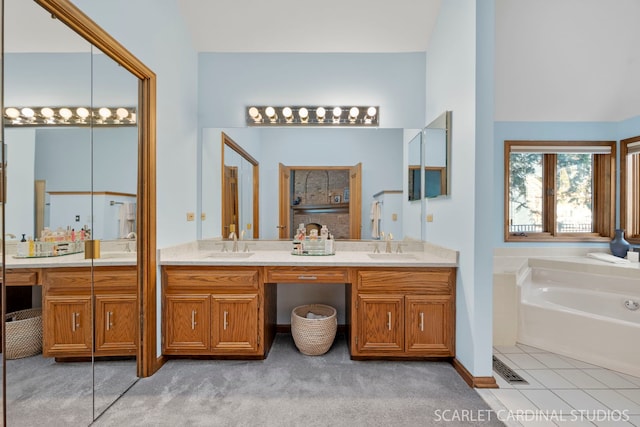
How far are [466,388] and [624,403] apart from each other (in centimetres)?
89

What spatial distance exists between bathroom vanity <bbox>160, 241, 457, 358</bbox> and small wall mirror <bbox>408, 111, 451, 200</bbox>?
61cm

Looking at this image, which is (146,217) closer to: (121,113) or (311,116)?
(121,113)

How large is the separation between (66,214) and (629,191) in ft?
15.7

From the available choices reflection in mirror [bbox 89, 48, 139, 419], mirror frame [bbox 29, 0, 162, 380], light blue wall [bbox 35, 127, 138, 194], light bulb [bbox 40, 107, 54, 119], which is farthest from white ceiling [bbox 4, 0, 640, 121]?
light bulb [bbox 40, 107, 54, 119]

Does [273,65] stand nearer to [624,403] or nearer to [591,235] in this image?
[624,403]

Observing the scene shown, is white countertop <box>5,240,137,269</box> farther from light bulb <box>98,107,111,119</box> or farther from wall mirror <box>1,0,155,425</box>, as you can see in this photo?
light bulb <box>98,107,111,119</box>

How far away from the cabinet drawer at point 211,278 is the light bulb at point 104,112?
3.66 ft

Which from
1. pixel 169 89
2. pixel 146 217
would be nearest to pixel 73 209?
pixel 146 217

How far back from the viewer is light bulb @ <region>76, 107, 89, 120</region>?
1.50 meters

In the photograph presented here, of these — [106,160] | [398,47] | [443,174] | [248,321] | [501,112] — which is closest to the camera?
[106,160]

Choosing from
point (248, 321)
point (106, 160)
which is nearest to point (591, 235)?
point (248, 321)

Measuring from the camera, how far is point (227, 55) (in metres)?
2.79

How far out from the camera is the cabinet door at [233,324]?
2.22m

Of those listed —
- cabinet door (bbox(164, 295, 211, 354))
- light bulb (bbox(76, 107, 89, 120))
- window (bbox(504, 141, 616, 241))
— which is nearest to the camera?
light bulb (bbox(76, 107, 89, 120))
